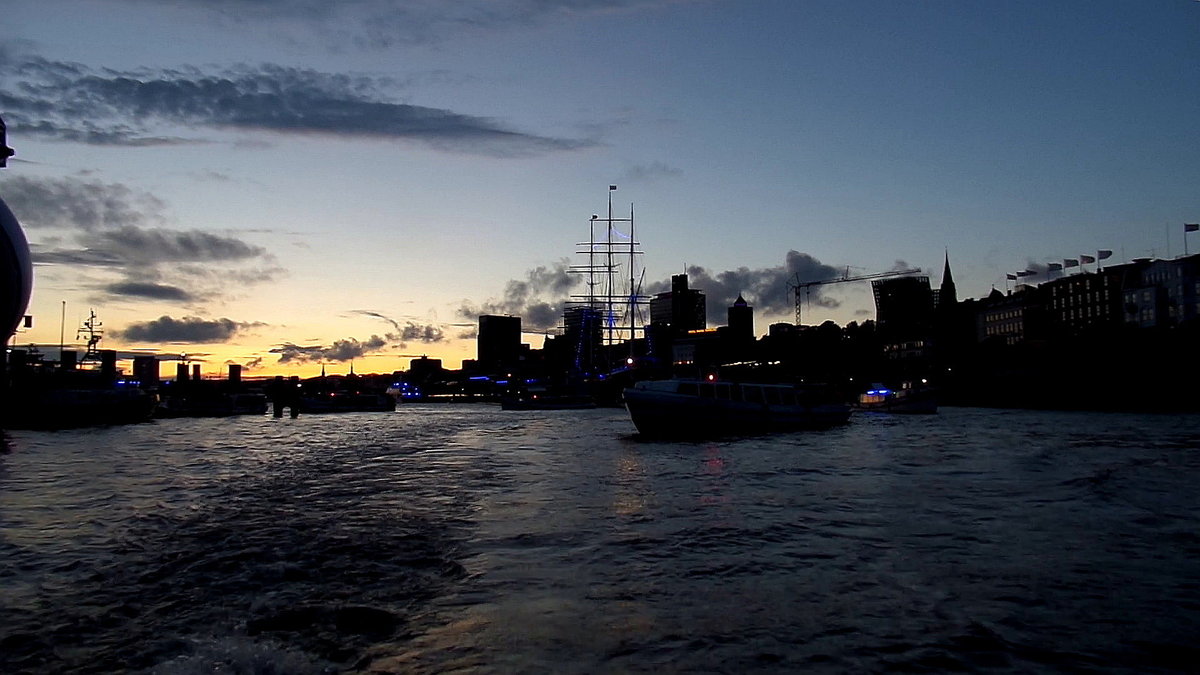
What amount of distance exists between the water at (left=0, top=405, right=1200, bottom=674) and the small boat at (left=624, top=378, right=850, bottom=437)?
21.3 meters

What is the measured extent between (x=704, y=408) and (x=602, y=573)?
3875 cm

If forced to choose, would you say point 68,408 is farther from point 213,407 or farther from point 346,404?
point 346,404

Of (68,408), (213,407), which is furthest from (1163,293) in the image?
(68,408)

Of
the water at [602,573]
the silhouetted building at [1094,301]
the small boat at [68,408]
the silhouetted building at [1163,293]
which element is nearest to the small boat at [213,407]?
the small boat at [68,408]

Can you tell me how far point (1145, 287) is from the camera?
6353 inches

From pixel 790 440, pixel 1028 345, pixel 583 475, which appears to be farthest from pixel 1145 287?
pixel 583 475

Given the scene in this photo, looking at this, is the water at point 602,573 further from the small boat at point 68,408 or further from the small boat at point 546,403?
the small boat at point 546,403

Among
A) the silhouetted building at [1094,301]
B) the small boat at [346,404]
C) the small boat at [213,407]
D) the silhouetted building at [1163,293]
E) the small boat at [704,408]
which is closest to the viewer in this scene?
the small boat at [704,408]

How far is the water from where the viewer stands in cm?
914

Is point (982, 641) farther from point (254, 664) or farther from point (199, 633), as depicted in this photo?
point (199, 633)

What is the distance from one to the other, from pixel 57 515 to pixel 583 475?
16058 millimetres

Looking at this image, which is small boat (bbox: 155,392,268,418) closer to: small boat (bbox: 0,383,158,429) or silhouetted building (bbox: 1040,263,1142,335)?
small boat (bbox: 0,383,158,429)

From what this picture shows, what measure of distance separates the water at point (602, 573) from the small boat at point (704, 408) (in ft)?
70.0

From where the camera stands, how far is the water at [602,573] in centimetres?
914
